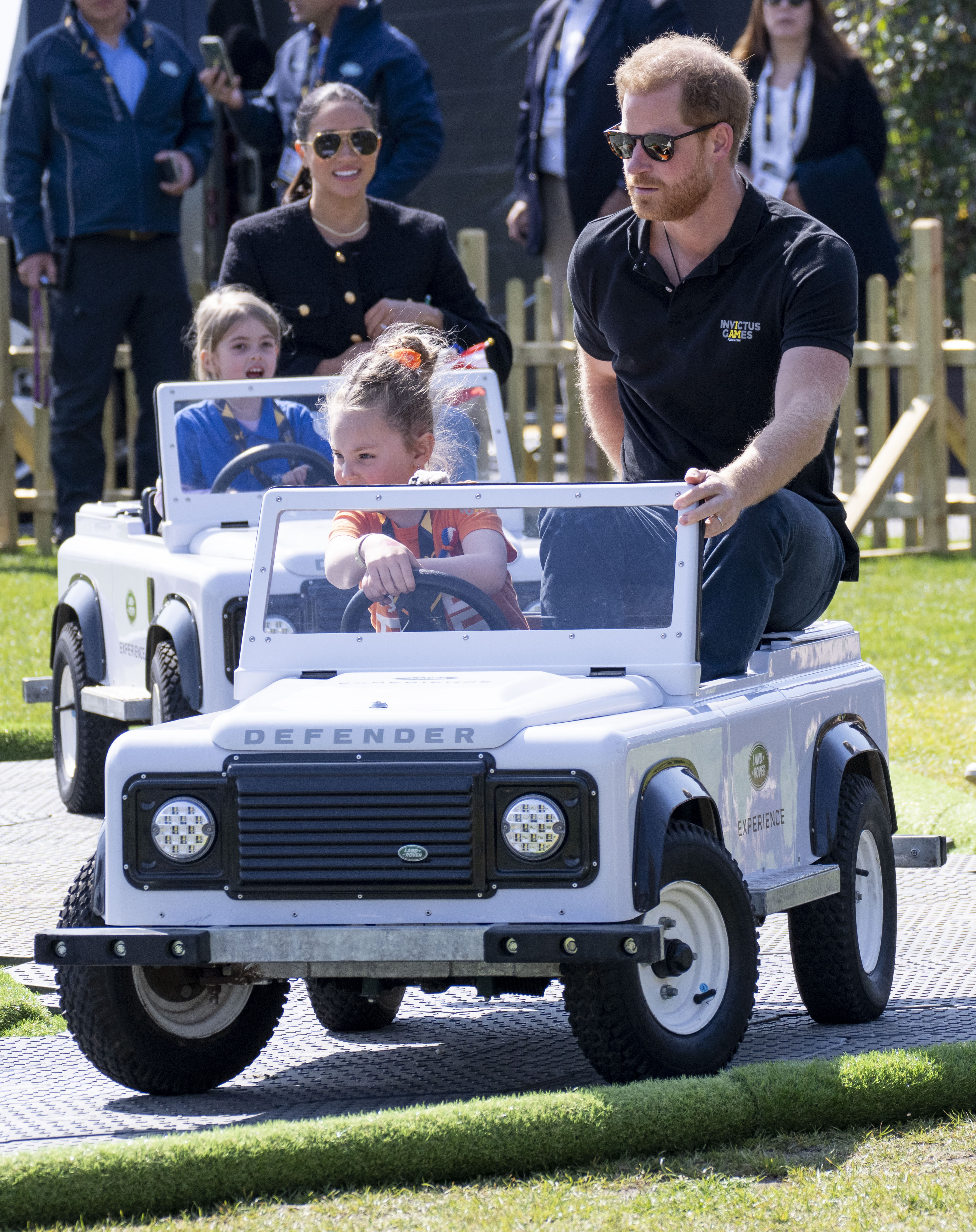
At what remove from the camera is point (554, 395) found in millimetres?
11852

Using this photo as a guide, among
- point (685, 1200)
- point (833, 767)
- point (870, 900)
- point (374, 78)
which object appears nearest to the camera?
point (685, 1200)

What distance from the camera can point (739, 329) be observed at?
179 inches

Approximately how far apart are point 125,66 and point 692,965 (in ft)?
26.0

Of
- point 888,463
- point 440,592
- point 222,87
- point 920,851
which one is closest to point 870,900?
point 920,851

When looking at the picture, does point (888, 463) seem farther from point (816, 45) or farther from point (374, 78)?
point (374, 78)

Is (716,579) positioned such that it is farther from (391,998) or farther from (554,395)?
(554,395)

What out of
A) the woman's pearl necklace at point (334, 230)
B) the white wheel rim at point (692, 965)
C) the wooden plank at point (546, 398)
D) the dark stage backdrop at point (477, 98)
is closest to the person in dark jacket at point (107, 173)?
the wooden plank at point (546, 398)

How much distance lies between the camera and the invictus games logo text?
4531 millimetres

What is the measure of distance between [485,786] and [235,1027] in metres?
0.78

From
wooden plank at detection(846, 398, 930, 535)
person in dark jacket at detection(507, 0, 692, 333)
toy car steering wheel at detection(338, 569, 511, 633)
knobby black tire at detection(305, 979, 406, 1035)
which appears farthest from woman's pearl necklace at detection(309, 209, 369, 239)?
wooden plank at detection(846, 398, 930, 535)

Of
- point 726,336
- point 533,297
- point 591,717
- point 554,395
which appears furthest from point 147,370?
point 591,717

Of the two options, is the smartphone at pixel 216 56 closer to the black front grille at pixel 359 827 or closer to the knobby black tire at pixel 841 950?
the knobby black tire at pixel 841 950

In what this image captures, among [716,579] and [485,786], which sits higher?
[716,579]

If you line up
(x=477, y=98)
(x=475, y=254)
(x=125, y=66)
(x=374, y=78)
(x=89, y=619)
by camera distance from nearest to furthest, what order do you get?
1. (x=89, y=619)
2. (x=374, y=78)
3. (x=125, y=66)
4. (x=475, y=254)
5. (x=477, y=98)
